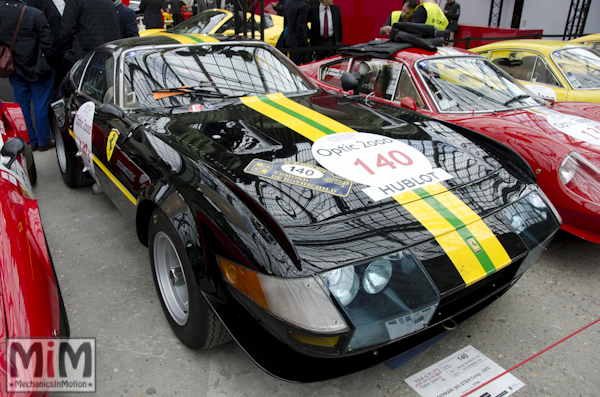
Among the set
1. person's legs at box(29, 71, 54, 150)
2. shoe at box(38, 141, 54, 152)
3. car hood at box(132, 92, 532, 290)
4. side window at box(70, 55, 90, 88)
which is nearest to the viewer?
car hood at box(132, 92, 532, 290)

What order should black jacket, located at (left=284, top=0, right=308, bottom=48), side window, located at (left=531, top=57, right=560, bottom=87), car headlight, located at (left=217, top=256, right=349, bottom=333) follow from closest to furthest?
car headlight, located at (left=217, top=256, right=349, bottom=333)
side window, located at (left=531, top=57, right=560, bottom=87)
black jacket, located at (left=284, top=0, right=308, bottom=48)

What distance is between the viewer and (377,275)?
4.91 ft

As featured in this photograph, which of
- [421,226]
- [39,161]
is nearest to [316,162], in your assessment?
[421,226]

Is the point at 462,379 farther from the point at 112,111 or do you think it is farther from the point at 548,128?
the point at 112,111

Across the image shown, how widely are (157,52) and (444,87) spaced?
2.33 meters

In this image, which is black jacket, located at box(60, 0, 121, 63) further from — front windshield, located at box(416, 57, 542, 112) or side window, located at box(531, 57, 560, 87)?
side window, located at box(531, 57, 560, 87)

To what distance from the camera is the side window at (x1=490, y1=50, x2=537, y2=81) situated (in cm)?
483

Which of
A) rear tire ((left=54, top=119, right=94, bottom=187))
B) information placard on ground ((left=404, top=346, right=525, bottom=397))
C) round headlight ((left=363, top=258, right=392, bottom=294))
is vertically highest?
round headlight ((left=363, top=258, right=392, bottom=294))

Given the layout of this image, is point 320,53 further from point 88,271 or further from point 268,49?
point 88,271

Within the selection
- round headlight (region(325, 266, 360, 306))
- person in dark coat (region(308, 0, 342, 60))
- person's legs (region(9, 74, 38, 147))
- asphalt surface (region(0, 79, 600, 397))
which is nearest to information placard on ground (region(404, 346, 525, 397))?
asphalt surface (region(0, 79, 600, 397))

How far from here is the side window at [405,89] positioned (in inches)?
143

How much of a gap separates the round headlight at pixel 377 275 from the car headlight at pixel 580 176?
1.79 m

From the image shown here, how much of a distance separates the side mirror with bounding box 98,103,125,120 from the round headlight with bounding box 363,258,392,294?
68.9 inches

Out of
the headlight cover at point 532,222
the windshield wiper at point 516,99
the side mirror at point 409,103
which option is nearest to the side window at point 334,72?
the side mirror at point 409,103
